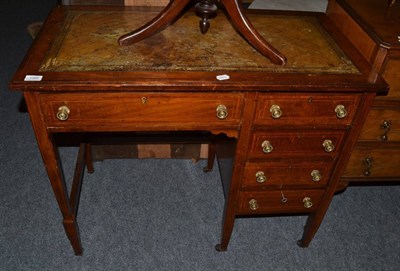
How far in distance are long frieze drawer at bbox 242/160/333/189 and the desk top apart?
1.48 feet

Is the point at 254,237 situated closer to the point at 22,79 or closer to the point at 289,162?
the point at 289,162

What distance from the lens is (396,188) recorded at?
8.56 ft

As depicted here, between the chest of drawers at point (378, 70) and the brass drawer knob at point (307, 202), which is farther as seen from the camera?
the brass drawer knob at point (307, 202)

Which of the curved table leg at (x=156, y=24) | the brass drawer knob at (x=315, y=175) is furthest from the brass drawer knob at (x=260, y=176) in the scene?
the curved table leg at (x=156, y=24)

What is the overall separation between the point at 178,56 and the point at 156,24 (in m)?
0.18

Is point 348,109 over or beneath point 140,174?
over

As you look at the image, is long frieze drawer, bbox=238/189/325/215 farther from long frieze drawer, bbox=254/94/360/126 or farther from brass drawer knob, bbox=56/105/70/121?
brass drawer knob, bbox=56/105/70/121

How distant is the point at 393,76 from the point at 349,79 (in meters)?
0.34

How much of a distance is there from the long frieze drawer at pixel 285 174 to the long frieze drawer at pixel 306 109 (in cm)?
25

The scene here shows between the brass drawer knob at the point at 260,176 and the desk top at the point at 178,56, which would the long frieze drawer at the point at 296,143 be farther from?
the desk top at the point at 178,56

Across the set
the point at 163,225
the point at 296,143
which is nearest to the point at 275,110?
the point at 296,143

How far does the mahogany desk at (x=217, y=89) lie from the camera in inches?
53.2

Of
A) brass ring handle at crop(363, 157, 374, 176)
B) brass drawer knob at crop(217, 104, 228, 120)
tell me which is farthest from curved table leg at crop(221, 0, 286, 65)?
brass ring handle at crop(363, 157, 374, 176)

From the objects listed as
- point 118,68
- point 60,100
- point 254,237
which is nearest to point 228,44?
point 118,68
